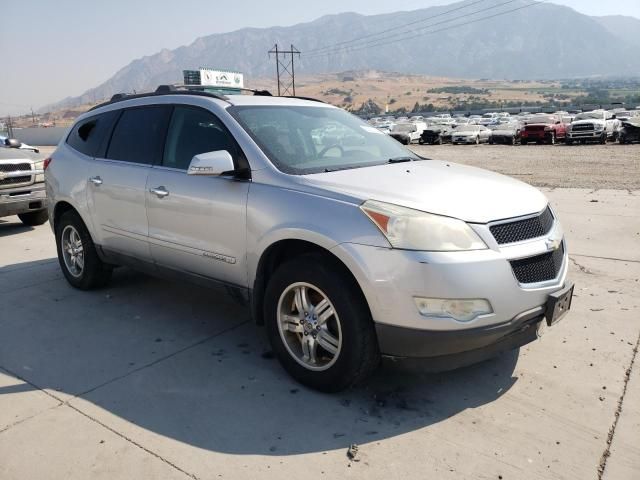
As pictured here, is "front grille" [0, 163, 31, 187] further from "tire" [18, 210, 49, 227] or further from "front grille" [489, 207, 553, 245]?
"front grille" [489, 207, 553, 245]

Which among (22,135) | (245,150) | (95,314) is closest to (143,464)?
(245,150)

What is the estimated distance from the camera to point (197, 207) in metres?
3.96

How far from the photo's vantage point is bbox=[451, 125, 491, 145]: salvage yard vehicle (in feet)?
116

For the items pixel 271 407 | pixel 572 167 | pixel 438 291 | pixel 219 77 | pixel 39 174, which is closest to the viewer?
pixel 438 291

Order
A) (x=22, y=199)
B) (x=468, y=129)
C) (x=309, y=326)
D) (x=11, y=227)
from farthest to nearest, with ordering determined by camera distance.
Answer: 1. (x=468, y=129)
2. (x=11, y=227)
3. (x=22, y=199)
4. (x=309, y=326)

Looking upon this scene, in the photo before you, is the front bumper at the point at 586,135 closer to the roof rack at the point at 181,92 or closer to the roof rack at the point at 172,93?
the roof rack at the point at 181,92

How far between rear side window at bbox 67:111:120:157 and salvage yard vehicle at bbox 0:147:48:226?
135 inches

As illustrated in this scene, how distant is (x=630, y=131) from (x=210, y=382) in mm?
30343

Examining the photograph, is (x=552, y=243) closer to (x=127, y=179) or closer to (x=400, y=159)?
(x=400, y=159)

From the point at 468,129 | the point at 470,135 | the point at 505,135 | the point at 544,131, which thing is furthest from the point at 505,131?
the point at 468,129

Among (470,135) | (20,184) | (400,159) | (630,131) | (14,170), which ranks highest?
(400,159)

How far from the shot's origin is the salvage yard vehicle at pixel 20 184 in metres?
8.34

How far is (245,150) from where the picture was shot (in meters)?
3.74

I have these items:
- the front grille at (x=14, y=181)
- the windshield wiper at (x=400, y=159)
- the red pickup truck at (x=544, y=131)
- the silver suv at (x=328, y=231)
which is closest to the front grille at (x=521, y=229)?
the silver suv at (x=328, y=231)
